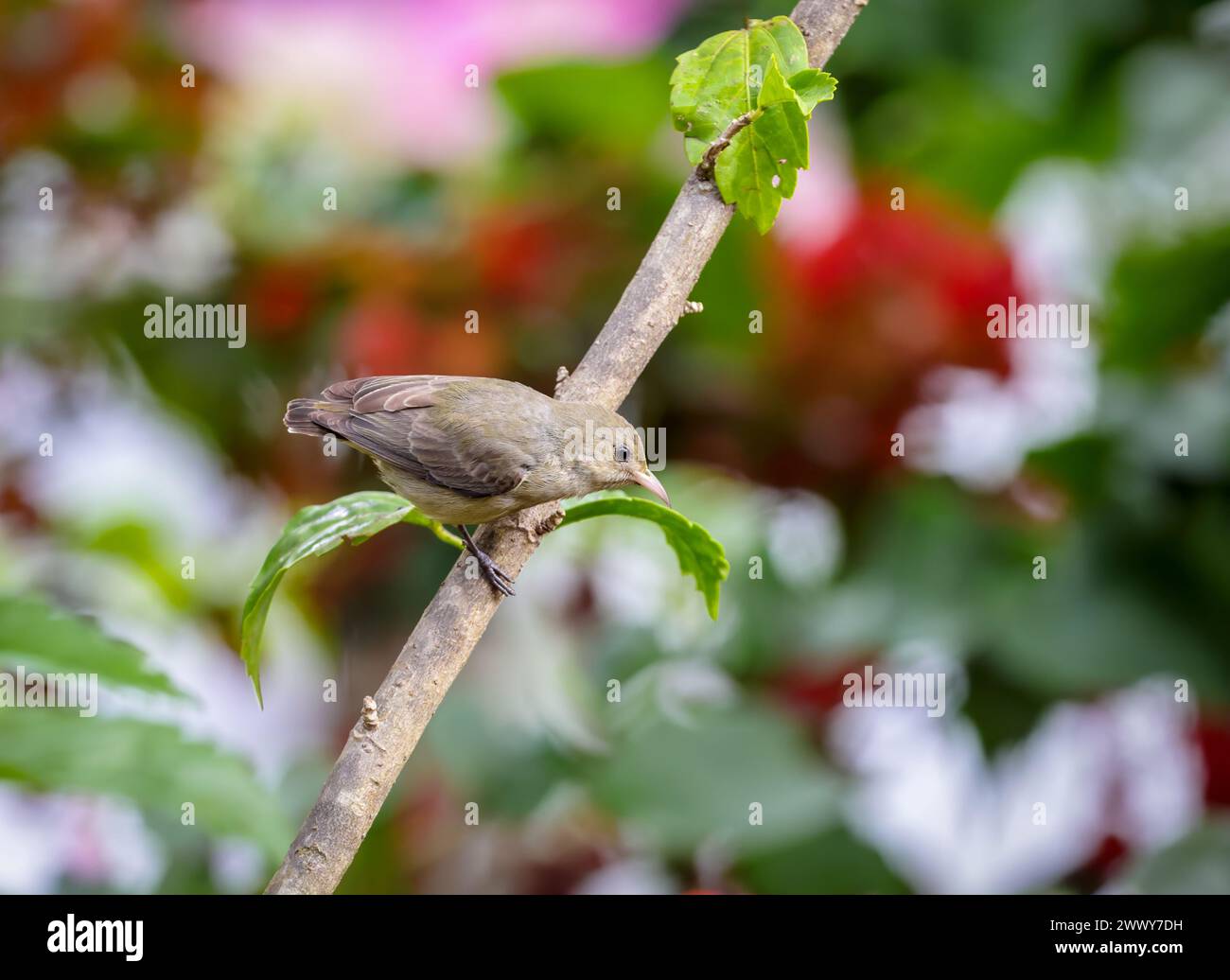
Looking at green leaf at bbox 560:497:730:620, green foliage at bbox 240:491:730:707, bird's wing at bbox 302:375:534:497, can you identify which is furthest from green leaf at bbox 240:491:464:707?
bird's wing at bbox 302:375:534:497

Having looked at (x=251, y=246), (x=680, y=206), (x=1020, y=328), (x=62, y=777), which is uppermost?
(x=251, y=246)

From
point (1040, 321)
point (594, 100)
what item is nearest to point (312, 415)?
point (594, 100)

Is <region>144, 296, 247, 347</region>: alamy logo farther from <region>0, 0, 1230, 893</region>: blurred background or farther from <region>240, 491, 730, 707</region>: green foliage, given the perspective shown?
<region>240, 491, 730, 707</region>: green foliage

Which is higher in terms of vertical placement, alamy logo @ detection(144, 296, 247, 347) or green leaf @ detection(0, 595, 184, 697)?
alamy logo @ detection(144, 296, 247, 347)

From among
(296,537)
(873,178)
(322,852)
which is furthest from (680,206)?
(873,178)

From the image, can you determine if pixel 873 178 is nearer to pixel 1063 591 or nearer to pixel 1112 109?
pixel 1112 109

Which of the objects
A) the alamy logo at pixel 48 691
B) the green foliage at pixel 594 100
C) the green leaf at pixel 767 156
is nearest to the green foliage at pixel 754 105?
the green leaf at pixel 767 156
